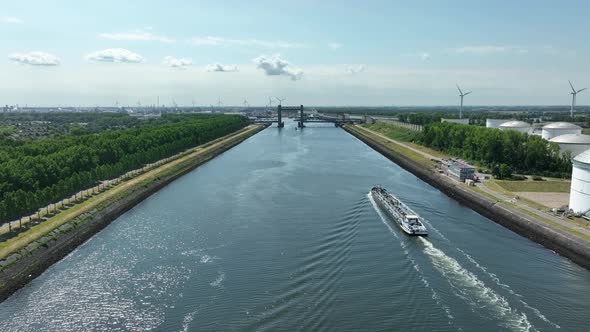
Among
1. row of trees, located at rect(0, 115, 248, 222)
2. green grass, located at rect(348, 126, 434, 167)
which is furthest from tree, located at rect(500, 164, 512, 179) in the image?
row of trees, located at rect(0, 115, 248, 222)

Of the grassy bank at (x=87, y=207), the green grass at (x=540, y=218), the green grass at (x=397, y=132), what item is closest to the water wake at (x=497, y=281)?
the green grass at (x=540, y=218)

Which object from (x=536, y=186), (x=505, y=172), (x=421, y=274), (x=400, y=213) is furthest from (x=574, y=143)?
(x=421, y=274)

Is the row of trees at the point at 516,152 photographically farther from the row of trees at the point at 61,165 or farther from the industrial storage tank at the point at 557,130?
the row of trees at the point at 61,165

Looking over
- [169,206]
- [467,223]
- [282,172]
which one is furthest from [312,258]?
[282,172]

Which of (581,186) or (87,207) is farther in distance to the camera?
(87,207)

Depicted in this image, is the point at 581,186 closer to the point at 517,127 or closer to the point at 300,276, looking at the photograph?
the point at 300,276

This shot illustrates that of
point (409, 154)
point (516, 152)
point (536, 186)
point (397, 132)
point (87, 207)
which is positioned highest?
point (397, 132)

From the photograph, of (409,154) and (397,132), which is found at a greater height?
(397,132)

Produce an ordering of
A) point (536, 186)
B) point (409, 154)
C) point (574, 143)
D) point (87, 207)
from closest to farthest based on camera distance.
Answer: point (87, 207) < point (536, 186) < point (574, 143) < point (409, 154)
